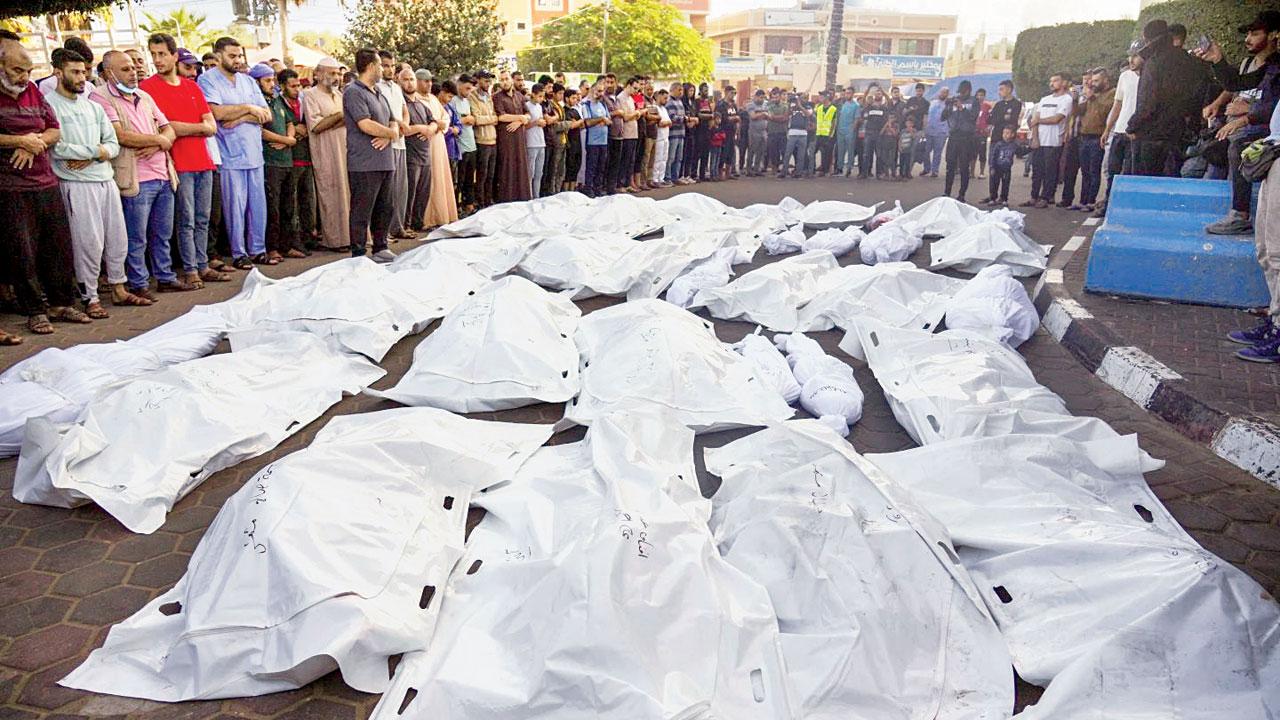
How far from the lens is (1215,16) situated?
10922mm

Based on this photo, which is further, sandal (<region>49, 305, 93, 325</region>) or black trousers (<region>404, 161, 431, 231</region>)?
black trousers (<region>404, 161, 431, 231</region>)

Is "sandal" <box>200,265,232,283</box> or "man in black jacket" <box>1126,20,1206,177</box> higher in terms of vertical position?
"man in black jacket" <box>1126,20,1206,177</box>

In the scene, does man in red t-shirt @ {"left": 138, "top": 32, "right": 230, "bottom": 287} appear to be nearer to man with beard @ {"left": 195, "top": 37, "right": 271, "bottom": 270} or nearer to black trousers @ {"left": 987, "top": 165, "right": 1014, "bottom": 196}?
man with beard @ {"left": 195, "top": 37, "right": 271, "bottom": 270}

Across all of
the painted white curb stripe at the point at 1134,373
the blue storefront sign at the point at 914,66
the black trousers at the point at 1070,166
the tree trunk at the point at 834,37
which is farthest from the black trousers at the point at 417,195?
the blue storefront sign at the point at 914,66

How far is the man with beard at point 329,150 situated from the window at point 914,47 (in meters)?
63.7

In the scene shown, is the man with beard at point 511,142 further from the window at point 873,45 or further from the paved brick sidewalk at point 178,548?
the window at point 873,45

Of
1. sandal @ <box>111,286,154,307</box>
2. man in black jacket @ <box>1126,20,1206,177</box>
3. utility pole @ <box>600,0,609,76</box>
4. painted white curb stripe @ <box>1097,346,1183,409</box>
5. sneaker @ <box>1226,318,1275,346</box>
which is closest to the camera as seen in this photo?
painted white curb stripe @ <box>1097,346,1183,409</box>

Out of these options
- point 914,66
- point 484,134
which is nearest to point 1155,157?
point 484,134

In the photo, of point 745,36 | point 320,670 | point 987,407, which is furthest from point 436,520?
point 745,36

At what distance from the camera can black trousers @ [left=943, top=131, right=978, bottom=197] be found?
1133 cm

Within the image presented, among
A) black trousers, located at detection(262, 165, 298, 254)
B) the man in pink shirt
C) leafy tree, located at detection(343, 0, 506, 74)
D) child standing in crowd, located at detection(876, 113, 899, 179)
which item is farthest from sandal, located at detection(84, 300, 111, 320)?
leafy tree, located at detection(343, 0, 506, 74)

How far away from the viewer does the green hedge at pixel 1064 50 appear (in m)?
19.4

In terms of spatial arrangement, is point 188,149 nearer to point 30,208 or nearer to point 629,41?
point 30,208

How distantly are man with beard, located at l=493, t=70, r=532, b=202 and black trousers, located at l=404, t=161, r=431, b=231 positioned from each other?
165cm
